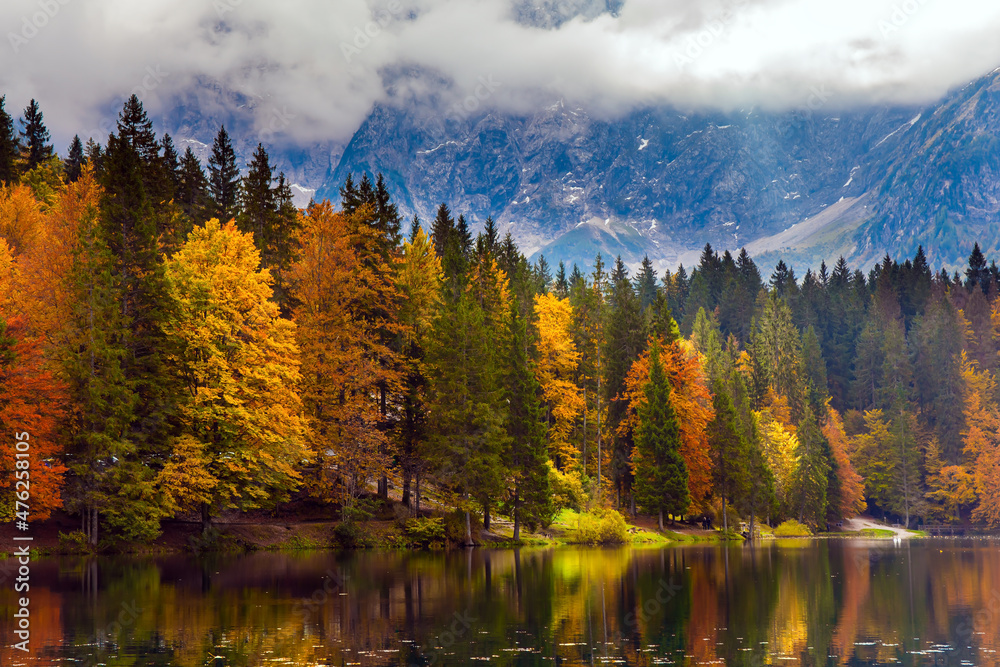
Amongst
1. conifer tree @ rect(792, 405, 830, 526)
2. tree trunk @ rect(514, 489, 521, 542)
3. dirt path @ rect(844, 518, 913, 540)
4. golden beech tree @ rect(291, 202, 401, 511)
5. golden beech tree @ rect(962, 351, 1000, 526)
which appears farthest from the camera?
golden beech tree @ rect(962, 351, 1000, 526)

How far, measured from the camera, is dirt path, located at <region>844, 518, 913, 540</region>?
10616 cm

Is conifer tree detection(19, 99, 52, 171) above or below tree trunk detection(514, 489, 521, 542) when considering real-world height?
above

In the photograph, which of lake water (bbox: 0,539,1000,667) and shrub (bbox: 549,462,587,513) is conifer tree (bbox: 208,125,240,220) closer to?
shrub (bbox: 549,462,587,513)

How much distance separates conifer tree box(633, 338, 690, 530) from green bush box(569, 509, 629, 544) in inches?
246

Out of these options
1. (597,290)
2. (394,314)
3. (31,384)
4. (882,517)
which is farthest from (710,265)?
(31,384)

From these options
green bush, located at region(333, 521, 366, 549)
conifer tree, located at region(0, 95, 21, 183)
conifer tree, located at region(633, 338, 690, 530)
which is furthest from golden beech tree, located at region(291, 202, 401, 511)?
conifer tree, located at region(0, 95, 21, 183)

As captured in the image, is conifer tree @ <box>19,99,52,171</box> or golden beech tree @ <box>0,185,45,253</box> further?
conifer tree @ <box>19,99,52,171</box>

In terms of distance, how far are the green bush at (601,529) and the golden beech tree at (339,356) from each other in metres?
18.9

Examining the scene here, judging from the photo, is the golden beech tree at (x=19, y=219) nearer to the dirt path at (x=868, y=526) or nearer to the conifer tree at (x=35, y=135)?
the conifer tree at (x=35, y=135)

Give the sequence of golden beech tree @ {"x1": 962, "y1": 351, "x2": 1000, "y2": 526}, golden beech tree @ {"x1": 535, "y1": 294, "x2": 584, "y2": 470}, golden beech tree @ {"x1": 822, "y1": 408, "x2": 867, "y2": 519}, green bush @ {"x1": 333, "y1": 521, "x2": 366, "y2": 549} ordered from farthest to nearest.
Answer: golden beech tree @ {"x1": 962, "y1": 351, "x2": 1000, "y2": 526}, golden beech tree @ {"x1": 822, "y1": 408, "x2": 867, "y2": 519}, golden beech tree @ {"x1": 535, "y1": 294, "x2": 584, "y2": 470}, green bush @ {"x1": 333, "y1": 521, "x2": 366, "y2": 549}

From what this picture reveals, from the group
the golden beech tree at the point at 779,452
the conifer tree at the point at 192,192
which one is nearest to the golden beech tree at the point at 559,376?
the golden beech tree at the point at 779,452

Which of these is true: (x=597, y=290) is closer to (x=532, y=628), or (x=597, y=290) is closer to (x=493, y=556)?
(x=493, y=556)

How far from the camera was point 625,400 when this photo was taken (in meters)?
83.5

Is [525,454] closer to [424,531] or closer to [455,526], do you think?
[455,526]
